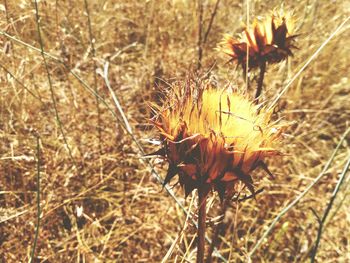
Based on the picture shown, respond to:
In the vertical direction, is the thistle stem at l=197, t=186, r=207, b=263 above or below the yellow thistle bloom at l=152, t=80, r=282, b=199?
below

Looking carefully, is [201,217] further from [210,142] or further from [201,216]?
[210,142]

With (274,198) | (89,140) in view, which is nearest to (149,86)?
(89,140)

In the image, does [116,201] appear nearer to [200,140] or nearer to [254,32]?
[254,32]

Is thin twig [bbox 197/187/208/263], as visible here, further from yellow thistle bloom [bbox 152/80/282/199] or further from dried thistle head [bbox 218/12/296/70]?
dried thistle head [bbox 218/12/296/70]

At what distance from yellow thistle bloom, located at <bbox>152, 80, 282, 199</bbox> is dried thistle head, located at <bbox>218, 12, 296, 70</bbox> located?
0.41 metres

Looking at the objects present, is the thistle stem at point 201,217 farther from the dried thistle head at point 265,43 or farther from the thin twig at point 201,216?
the dried thistle head at point 265,43

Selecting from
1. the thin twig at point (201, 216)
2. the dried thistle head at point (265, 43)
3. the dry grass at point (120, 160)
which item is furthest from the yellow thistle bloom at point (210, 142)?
the dried thistle head at point (265, 43)

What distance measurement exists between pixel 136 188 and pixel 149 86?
1.70 feet

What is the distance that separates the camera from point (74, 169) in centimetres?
148

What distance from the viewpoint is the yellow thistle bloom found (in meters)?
0.67

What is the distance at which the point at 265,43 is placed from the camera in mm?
1124

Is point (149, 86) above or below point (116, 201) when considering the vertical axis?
above

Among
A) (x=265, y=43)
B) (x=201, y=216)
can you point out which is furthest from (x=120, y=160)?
(x=201, y=216)

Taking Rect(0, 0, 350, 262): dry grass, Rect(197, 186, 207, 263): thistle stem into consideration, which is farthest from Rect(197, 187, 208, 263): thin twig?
Rect(0, 0, 350, 262): dry grass
